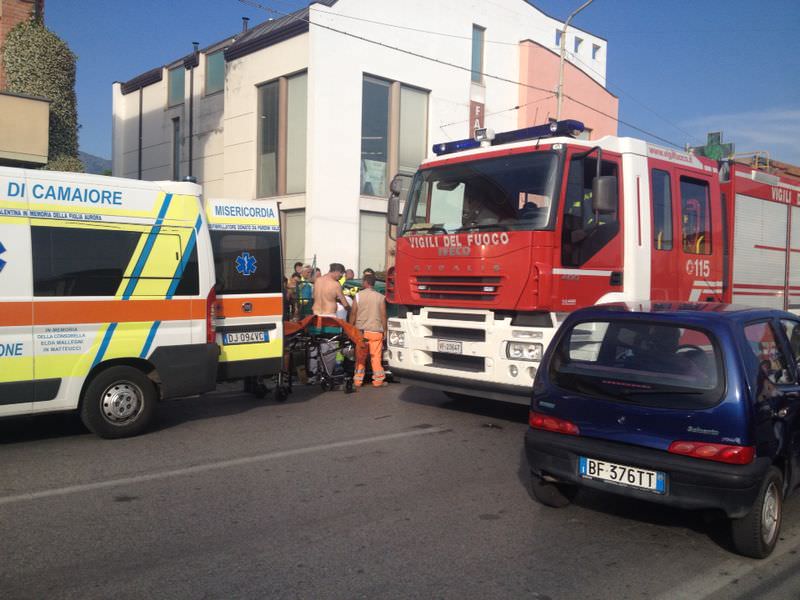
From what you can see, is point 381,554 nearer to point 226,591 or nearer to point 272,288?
point 226,591

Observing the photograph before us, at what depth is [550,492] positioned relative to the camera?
18.0 ft

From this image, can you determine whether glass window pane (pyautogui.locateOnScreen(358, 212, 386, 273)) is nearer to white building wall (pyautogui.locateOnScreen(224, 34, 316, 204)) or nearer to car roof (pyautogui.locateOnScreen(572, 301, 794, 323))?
Answer: white building wall (pyautogui.locateOnScreen(224, 34, 316, 204))

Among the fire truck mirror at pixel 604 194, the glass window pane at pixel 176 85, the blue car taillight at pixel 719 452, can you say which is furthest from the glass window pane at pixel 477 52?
the blue car taillight at pixel 719 452

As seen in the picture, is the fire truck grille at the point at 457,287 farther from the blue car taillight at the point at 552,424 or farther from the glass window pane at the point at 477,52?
the glass window pane at the point at 477,52

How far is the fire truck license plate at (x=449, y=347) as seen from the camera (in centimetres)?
845

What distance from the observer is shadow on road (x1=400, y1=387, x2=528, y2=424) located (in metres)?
9.28

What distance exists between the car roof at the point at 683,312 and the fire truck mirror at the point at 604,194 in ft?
7.61

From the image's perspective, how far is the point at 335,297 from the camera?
36.8 feet

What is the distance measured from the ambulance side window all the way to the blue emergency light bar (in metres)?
4.04

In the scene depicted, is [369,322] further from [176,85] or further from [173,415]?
[176,85]

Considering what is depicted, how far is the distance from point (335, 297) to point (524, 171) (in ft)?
13.7

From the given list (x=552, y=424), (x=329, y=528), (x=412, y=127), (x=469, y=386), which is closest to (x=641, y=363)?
(x=552, y=424)

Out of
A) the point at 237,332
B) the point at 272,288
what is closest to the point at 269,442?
the point at 237,332

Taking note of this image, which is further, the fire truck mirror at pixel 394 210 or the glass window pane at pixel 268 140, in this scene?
the glass window pane at pixel 268 140
